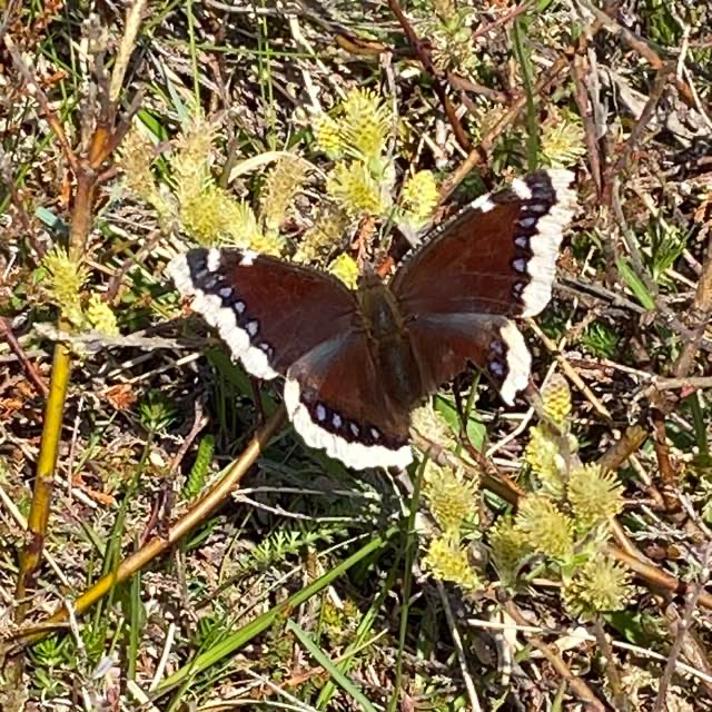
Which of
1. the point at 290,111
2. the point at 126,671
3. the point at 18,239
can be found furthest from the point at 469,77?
the point at 126,671

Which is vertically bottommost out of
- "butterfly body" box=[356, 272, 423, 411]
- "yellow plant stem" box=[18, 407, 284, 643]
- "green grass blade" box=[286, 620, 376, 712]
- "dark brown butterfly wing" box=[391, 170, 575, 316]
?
"green grass blade" box=[286, 620, 376, 712]

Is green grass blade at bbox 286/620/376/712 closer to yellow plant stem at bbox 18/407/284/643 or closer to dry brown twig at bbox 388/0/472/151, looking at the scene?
yellow plant stem at bbox 18/407/284/643

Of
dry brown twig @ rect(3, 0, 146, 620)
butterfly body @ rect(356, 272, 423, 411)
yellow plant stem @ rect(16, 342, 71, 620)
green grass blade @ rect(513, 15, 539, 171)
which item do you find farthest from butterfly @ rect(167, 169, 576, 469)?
green grass blade @ rect(513, 15, 539, 171)

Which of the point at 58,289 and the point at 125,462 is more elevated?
the point at 58,289

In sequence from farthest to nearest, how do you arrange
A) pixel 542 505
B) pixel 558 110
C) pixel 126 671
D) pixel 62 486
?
pixel 558 110 → pixel 62 486 → pixel 126 671 → pixel 542 505

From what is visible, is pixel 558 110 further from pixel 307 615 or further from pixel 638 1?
pixel 307 615

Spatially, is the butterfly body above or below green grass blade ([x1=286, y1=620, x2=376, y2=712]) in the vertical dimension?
above

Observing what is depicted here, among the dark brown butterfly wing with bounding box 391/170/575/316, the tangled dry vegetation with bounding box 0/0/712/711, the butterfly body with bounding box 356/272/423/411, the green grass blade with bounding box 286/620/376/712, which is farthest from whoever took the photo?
the green grass blade with bounding box 286/620/376/712
